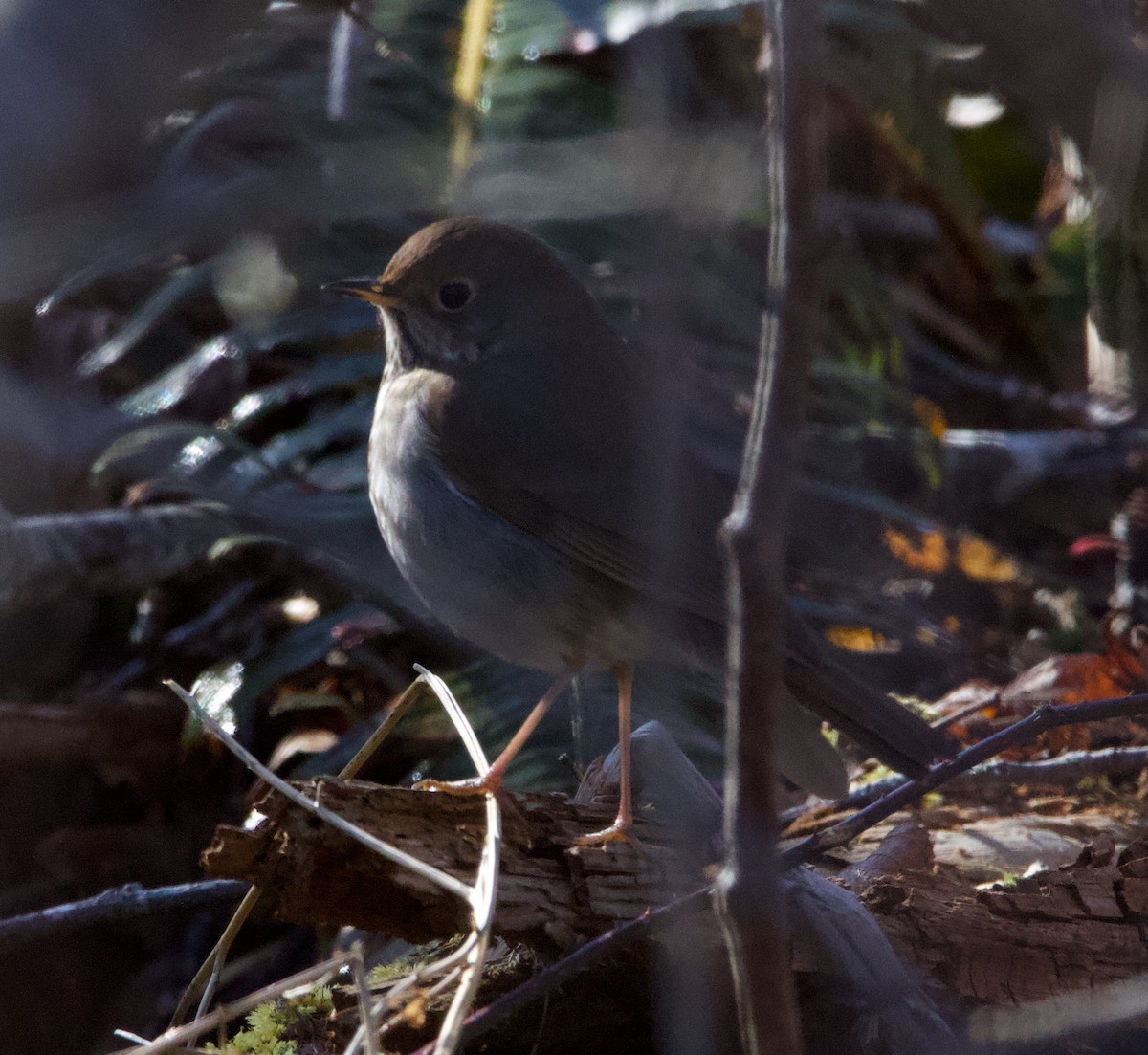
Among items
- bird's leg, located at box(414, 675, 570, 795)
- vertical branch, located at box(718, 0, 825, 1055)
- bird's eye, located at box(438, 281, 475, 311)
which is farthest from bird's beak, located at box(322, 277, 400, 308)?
vertical branch, located at box(718, 0, 825, 1055)

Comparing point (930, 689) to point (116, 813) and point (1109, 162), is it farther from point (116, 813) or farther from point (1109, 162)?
A: point (1109, 162)

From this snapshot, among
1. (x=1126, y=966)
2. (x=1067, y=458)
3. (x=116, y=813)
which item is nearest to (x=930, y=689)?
(x=1067, y=458)

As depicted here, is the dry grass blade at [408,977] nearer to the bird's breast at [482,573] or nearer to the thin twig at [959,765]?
the thin twig at [959,765]

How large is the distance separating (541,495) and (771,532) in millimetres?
2059

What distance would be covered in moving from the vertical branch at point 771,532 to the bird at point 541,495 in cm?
134

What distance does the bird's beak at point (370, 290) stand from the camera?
361 centimetres

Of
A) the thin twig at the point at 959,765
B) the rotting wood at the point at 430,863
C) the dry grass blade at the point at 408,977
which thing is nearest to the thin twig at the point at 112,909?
the dry grass blade at the point at 408,977

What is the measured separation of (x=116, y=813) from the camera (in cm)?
455

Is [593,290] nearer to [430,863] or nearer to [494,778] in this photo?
[494,778]

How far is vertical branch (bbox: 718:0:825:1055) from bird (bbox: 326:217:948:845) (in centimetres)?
134

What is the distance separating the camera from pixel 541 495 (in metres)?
3.28

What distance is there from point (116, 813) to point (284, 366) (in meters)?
1.86

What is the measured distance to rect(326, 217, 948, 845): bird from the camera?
9.75ft

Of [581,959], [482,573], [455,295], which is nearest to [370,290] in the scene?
[455,295]
